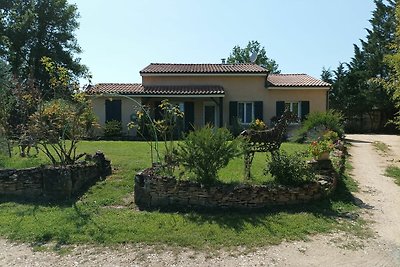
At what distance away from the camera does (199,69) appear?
2478cm

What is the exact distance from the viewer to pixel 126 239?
6.09 meters

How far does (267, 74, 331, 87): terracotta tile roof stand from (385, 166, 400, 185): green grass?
12140 mm

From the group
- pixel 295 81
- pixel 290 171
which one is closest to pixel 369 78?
pixel 295 81

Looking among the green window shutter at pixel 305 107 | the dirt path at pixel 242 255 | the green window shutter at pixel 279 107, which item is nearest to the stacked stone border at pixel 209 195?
the dirt path at pixel 242 255

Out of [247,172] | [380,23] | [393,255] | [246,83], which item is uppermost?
[380,23]

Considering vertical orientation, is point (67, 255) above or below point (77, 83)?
below

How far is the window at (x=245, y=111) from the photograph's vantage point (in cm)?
2408

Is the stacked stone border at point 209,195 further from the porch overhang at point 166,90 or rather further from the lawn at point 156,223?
the porch overhang at point 166,90

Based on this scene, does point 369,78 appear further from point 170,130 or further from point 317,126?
point 170,130

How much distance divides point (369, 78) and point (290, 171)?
1266 inches

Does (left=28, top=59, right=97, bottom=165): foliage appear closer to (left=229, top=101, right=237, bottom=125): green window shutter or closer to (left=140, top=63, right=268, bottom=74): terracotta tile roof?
(left=140, top=63, right=268, bottom=74): terracotta tile roof

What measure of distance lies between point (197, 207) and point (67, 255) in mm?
2744

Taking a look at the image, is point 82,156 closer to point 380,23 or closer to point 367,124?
point 367,124

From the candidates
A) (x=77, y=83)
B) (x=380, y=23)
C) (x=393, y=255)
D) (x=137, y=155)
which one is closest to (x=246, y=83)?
(x=137, y=155)
